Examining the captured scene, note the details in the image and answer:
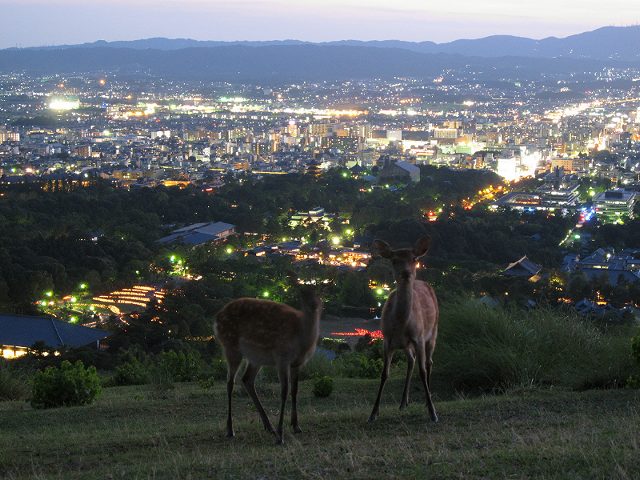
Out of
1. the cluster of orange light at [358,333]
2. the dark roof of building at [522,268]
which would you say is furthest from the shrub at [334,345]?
the dark roof of building at [522,268]

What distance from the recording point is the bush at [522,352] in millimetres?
7172

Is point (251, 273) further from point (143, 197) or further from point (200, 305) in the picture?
point (143, 197)

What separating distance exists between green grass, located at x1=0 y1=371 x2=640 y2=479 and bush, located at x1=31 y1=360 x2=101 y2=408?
0.18 m

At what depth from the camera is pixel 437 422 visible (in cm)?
555

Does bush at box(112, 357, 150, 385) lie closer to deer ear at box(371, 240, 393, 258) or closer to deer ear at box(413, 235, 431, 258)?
deer ear at box(371, 240, 393, 258)

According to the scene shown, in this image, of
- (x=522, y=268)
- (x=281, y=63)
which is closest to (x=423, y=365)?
(x=522, y=268)

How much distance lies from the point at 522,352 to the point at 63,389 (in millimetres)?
3560

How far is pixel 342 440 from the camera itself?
511 cm

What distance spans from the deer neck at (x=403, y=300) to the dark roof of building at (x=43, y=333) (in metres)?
11.3

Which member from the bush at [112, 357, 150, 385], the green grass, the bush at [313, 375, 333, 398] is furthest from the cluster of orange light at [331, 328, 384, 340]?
the green grass

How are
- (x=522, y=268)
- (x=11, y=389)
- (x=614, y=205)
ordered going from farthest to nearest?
(x=614, y=205) < (x=522, y=268) < (x=11, y=389)

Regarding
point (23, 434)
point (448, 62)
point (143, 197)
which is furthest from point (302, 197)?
point (448, 62)

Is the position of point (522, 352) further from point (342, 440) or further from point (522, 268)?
point (522, 268)

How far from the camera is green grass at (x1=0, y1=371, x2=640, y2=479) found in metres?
4.28
